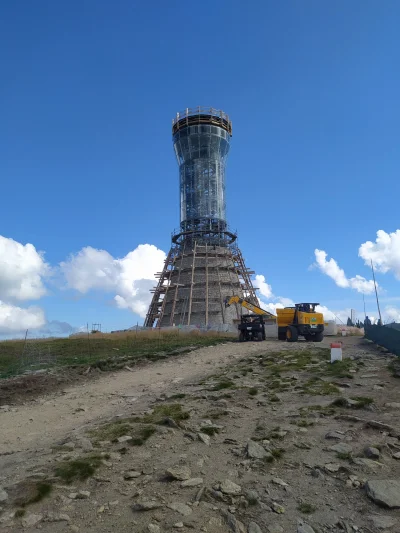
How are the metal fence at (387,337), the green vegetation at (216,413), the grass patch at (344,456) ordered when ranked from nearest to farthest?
1. the grass patch at (344,456)
2. the green vegetation at (216,413)
3. the metal fence at (387,337)

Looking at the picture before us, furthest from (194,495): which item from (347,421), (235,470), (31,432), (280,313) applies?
(280,313)

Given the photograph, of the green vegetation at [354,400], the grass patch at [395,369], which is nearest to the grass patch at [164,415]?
the green vegetation at [354,400]

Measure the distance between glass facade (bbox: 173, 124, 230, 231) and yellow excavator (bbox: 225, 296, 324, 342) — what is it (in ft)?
108

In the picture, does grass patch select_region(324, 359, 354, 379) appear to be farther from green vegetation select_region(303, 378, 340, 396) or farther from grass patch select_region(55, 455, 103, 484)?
grass patch select_region(55, 455, 103, 484)

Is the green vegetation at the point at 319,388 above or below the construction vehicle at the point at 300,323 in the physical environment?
below

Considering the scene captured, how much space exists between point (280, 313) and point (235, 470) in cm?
3146

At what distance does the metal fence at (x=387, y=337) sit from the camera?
23.5 metres

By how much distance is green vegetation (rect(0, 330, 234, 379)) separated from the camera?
23520mm

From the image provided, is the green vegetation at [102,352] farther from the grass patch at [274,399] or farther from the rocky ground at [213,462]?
the grass patch at [274,399]

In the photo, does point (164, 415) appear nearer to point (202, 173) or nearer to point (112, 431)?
point (112, 431)

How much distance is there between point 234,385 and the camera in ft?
47.6

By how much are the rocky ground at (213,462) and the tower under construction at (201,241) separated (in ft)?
154

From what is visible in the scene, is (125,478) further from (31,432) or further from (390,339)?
(390,339)

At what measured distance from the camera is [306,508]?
19.2 feet
